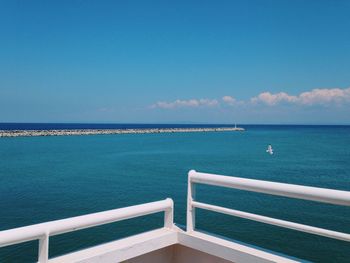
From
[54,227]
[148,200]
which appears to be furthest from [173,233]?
[148,200]

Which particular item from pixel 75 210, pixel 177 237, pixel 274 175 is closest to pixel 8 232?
pixel 177 237

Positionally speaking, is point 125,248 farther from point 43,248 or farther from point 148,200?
point 148,200

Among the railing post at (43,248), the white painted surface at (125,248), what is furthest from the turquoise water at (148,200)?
the railing post at (43,248)

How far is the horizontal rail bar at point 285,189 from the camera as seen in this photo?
200 cm

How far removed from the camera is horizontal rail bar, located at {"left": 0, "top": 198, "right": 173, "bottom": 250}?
Answer: 1836 mm

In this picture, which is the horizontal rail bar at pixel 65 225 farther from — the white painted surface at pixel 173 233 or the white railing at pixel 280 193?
the white railing at pixel 280 193

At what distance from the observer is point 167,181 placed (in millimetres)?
21016

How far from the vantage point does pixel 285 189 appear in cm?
226

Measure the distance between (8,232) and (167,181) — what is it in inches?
762

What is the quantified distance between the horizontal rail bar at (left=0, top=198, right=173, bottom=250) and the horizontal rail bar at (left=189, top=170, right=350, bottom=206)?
0.46m

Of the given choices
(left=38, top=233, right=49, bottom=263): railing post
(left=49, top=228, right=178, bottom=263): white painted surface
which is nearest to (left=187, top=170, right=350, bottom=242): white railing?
(left=49, top=228, right=178, bottom=263): white painted surface

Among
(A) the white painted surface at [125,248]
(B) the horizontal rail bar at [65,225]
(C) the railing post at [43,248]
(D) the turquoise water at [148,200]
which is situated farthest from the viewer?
(D) the turquoise water at [148,200]

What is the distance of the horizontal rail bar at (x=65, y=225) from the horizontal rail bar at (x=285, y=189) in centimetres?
46

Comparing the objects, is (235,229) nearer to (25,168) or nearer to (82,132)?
(25,168)
